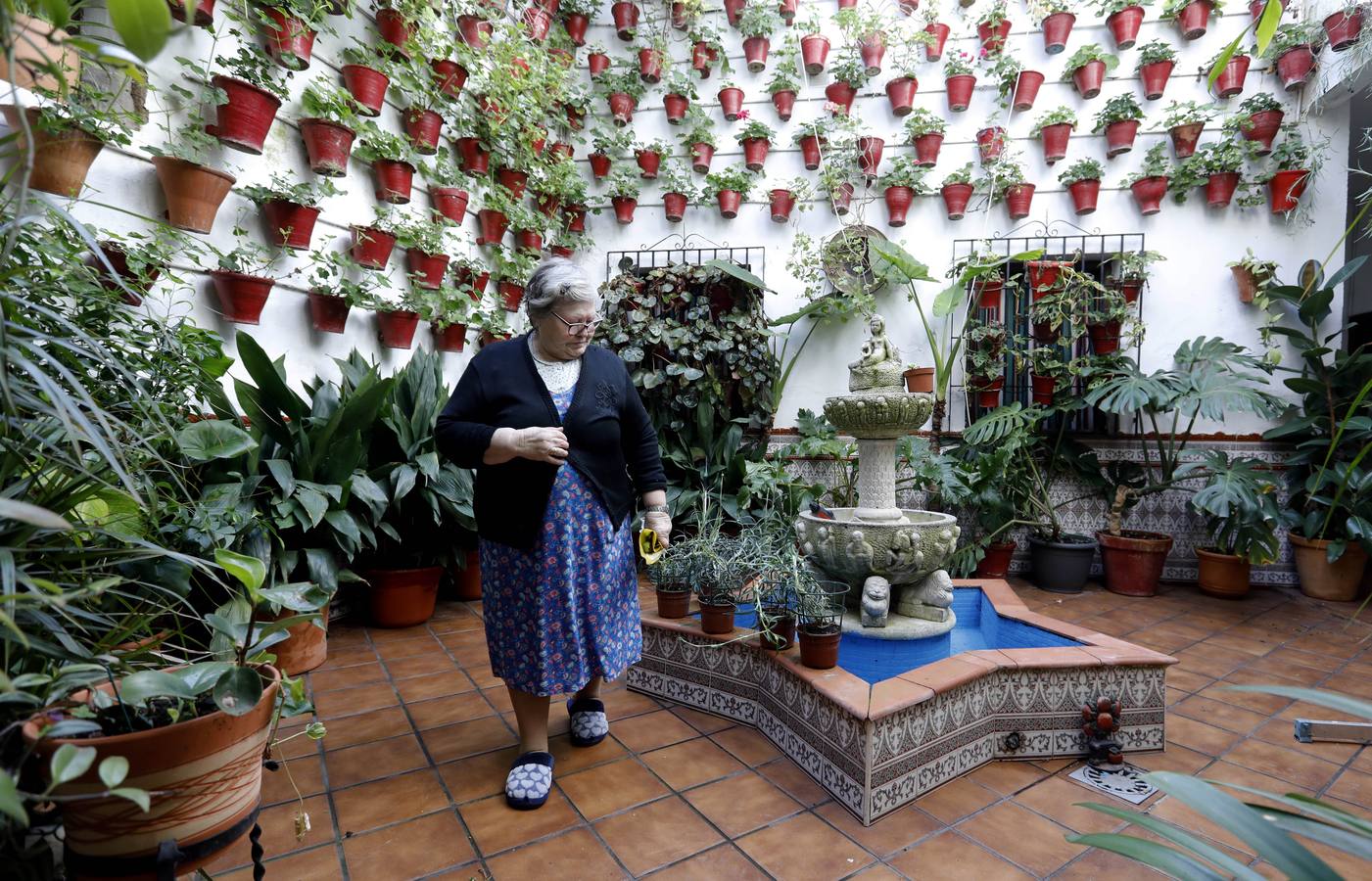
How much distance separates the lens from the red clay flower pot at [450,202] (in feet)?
12.5

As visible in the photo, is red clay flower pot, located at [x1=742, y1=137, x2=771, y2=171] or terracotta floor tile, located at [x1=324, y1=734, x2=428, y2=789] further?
red clay flower pot, located at [x1=742, y1=137, x2=771, y2=171]

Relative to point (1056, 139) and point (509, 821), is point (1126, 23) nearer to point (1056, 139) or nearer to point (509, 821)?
point (1056, 139)

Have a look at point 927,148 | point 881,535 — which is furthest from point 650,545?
point 927,148

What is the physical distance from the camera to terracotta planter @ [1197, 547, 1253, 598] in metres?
3.79

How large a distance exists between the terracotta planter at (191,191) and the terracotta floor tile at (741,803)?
2.70 m

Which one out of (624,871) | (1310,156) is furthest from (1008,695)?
(1310,156)

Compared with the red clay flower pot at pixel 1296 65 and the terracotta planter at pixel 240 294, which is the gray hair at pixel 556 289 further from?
the red clay flower pot at pixel 1296 65

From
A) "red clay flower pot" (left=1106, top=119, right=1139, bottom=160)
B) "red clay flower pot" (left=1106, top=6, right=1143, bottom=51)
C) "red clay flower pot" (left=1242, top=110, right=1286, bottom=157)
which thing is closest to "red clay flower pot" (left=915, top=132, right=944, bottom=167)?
"red clay flower pot" (left=1106, top=119, right=1139, bottom=160)

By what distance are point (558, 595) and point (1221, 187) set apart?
16.4 ft

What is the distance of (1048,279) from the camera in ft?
13.4

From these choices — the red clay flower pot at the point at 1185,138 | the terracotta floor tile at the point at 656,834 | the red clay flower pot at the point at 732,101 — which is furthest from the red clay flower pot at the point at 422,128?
the red clay flower pot at the point at 1185,138

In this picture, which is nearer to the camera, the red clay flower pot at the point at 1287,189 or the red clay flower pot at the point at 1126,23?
the red clay flower pot at the point at 1287,189

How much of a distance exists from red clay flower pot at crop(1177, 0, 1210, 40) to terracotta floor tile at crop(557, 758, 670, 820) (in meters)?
5.65

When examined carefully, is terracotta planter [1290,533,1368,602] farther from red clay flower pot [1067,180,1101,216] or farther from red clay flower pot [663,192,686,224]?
red clay flower pot [663,192,686,224]
